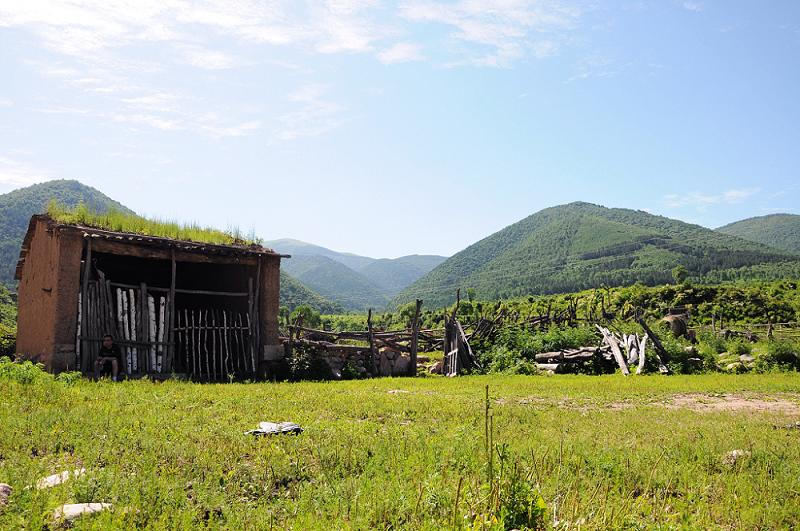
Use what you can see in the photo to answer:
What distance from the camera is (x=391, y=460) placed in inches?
189

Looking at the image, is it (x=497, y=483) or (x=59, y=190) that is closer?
(x=497, y=483)

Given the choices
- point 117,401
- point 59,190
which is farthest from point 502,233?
point 117,401

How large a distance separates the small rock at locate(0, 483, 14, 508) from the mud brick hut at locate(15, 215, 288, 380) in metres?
9.40

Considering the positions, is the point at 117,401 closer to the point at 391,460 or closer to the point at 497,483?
the point at 391,460

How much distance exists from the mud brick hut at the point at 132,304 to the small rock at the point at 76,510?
1007 centimetres

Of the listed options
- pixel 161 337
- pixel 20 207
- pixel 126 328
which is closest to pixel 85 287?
pixel 126 328

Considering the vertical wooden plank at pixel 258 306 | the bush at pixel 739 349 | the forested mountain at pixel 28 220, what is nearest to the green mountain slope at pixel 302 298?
the forested mountain at pixel 28 220

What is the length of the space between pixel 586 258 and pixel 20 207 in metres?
137

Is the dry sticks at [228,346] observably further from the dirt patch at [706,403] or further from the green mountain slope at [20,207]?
the green mountain slope at [20,207]

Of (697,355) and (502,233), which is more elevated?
(502,233)

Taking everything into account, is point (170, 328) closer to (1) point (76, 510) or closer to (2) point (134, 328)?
(2) point (134, 328)

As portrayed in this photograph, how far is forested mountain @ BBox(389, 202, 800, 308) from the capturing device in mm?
99188

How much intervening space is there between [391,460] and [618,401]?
685 cm

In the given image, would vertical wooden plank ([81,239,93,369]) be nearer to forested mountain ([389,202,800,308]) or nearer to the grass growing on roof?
the grass growing on roof
